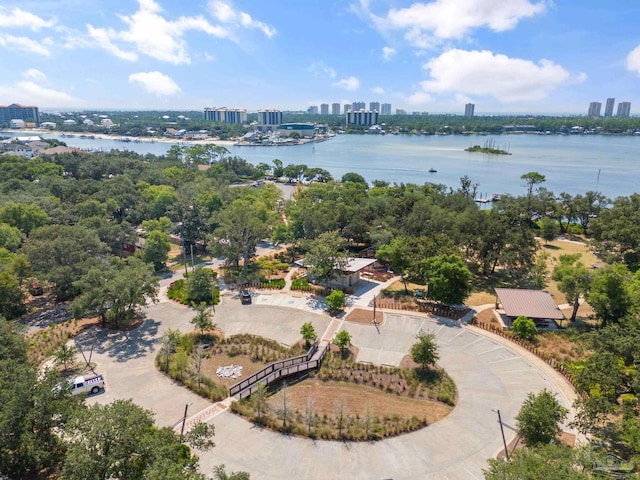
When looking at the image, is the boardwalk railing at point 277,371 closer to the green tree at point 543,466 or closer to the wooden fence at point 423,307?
the wooden fence at point 423,307

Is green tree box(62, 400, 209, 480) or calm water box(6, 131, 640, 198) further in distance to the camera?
calm water box(6, 131, 640, 198)

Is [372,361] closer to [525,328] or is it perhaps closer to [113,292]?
[525,328]

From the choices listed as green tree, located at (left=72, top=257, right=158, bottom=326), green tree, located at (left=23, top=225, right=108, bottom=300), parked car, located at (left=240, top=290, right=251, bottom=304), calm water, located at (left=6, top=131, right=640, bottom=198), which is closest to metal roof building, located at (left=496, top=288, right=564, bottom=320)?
parked car, located at (left=240, top=290, right=251, bottom=304)

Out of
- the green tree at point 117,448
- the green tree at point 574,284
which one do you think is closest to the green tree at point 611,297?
the green tree at point 574,284

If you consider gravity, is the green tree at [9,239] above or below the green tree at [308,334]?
above

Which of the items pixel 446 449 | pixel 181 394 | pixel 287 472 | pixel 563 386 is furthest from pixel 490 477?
pixel 181 394

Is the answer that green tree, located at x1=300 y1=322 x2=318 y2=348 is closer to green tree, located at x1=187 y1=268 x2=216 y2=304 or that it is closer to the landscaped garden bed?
the landscaped garden bed
